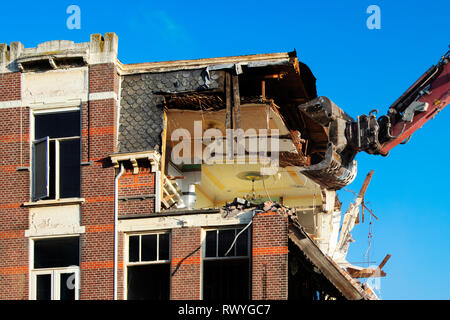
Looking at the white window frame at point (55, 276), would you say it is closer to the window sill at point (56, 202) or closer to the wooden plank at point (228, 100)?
the window sill at point (56, 202)

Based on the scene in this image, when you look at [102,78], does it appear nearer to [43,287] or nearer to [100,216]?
[100,216]

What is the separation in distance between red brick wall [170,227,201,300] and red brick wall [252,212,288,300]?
5.85 feet

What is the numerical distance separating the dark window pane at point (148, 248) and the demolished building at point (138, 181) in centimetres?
4

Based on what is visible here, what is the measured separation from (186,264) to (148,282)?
142cm

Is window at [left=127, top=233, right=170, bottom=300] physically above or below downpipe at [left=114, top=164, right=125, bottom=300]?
below

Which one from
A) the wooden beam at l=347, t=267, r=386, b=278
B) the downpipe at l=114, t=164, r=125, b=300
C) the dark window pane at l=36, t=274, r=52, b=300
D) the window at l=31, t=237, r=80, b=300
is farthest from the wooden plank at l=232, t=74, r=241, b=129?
the wooden beam at l=347, t=267, r=386, b=278

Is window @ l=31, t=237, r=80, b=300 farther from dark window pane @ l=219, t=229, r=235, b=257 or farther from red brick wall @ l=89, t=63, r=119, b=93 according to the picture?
red brick wall @ l=89, t=63, r=119, b=93

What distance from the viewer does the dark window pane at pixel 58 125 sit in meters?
31.6

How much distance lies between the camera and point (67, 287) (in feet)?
99.0

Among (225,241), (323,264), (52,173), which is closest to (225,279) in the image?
(225,241)

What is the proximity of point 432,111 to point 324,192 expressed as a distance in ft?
25.4

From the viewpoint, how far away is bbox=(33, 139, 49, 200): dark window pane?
3105 centimetres

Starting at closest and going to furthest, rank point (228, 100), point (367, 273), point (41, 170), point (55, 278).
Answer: point (55, 278)
point (41, 170)
point (228, 100)
point (367, 273)
